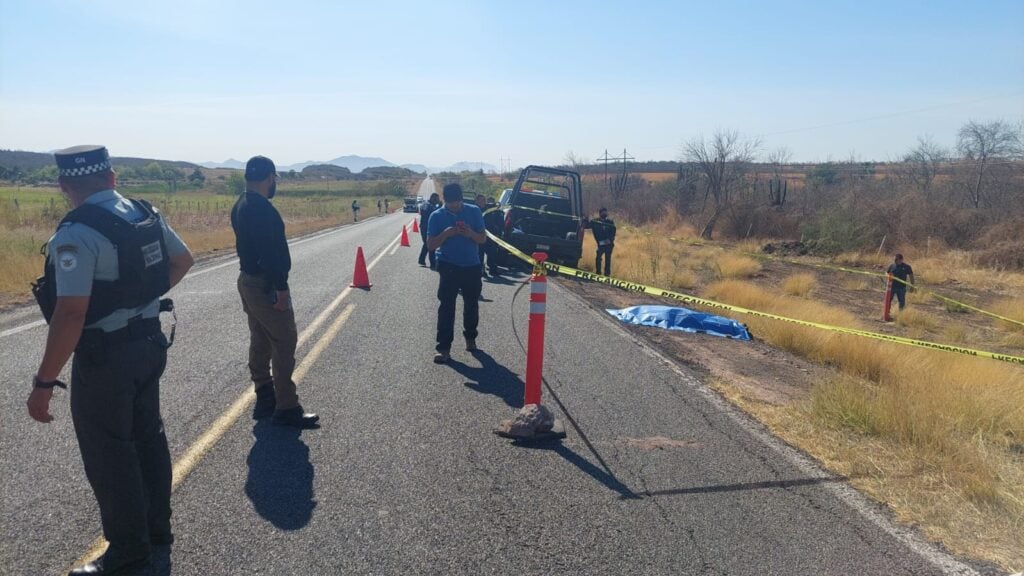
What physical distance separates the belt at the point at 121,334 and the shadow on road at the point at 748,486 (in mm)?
2828

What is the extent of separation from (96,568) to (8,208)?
29.1 metres

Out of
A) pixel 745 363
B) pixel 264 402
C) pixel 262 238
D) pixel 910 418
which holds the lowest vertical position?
pixel 745 363

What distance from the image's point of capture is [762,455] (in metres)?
5.05

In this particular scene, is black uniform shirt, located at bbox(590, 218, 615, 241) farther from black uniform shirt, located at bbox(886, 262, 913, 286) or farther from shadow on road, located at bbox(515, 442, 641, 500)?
shadow on road, located at bbox(515, 442, 641, 500)

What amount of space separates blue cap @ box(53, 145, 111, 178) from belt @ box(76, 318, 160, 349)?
0.68m

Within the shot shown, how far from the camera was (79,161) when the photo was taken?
3168mm

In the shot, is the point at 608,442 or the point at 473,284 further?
the point at 473,284

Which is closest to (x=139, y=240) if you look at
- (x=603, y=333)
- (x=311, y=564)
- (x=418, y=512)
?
(x=311, y=564)

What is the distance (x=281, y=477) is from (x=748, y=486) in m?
2.84

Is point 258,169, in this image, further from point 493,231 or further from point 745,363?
point 493,231

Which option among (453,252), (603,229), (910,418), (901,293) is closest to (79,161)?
(453,252)

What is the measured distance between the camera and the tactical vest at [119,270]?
306 cm

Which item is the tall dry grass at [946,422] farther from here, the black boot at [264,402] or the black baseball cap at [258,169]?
the black baseball cap at [258,169]

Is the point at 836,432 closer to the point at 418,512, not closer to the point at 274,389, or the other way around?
the point at 418,512
